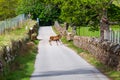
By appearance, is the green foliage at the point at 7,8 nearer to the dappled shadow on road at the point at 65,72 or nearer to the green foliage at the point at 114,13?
the green foliage at the point at 114,13

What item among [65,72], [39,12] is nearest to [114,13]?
[65,72]

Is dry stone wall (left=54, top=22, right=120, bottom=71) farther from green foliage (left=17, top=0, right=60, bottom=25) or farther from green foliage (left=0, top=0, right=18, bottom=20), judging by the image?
green foliage (left=0, top=0, right=18, bottom=20)

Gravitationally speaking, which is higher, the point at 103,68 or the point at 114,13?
the point at 114,13

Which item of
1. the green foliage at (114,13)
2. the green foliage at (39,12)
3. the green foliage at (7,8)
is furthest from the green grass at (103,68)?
the green foliage at (7,8)

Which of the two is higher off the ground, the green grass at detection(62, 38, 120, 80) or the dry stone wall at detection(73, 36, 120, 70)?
the dry stone wall at detection(73, 36, 120, 70)

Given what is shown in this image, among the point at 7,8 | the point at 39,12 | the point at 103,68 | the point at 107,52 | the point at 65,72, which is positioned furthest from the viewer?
the point at 7,8

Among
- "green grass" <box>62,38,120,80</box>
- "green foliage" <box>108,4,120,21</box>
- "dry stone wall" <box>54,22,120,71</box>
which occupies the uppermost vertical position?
"green foliage" <box>108,4,120,21</box>

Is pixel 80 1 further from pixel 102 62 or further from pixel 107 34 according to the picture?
pixel 102 62

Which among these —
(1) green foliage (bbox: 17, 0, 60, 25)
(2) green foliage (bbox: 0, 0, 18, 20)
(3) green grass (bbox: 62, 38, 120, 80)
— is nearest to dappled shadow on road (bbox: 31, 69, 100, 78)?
(3) green grass (bbox: 62, 38, 120, 80)

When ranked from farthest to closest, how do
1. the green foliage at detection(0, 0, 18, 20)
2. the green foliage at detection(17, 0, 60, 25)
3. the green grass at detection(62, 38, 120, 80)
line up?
the green foliage at detection(0, 0, 18, 20) → the green foliage at detection(17, 0, 60, 25) → the green grass at detection(62, 38, 120, 80)

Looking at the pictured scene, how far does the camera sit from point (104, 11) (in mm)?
38406

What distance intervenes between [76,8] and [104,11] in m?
2.73

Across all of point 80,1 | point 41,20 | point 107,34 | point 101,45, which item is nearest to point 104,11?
point 80,1

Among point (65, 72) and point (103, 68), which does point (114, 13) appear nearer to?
point (103, 68)
